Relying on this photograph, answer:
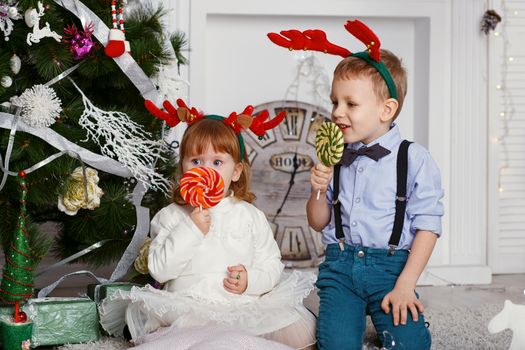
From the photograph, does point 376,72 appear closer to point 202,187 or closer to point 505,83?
point 202,187

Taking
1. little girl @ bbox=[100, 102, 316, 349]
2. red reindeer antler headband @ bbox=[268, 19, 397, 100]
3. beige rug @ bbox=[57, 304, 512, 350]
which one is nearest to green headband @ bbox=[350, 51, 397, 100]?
red reindeer antler headband @ bbox=[268, 19, 397, 100]

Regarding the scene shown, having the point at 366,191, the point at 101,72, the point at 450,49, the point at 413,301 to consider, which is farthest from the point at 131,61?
the point at 450,49

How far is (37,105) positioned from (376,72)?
111 centimetres

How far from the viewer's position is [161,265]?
2291mm

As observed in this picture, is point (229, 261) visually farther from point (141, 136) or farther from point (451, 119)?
point (451, 119)

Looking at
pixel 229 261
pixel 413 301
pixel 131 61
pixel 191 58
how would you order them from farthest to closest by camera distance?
pixel 191 58, pixel 131 61, pixel 229 261, pixel 413 301

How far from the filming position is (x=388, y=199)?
231 cm

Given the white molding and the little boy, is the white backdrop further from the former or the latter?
the little boy

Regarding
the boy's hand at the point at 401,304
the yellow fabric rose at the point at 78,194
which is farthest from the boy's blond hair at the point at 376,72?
the yellow fabric rose at the point at 78,194

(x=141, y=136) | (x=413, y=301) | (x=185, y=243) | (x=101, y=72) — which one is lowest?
(x=413, y=301)

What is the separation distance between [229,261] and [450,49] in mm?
1988

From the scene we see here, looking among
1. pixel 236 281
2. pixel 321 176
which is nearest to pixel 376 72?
pixel 321 176

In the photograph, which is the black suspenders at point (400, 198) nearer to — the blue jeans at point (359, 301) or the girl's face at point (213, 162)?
the blue jeans at point (359, 301)

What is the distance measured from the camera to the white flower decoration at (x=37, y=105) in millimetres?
2559
